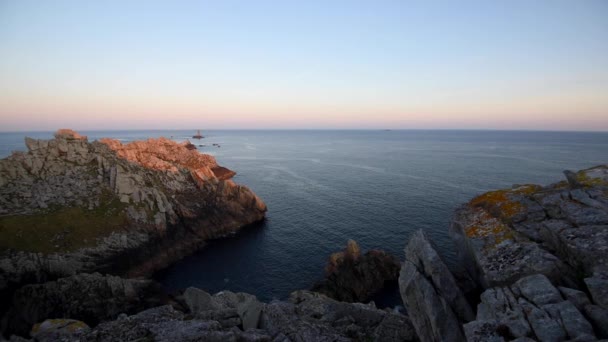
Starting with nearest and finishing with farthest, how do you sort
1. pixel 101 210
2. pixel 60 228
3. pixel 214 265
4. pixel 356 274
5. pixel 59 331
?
pixel 59 331, pixel 356 274, pixel 60 228, pixel 214 265, pixel 101 210

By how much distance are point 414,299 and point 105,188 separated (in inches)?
2517

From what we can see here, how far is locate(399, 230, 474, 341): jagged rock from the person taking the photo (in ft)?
52.2

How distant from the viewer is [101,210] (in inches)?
2168

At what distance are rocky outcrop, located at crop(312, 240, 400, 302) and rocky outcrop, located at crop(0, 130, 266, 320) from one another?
96.2 ft

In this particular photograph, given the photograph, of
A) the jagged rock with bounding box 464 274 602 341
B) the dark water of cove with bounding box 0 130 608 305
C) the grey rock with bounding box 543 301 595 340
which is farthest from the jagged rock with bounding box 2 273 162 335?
the grey rock with bounding box 543 301 595 340

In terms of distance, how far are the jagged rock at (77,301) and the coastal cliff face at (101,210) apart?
6962 mm

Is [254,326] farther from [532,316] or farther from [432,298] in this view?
[532,316]

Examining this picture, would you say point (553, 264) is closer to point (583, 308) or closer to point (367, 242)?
point (583, 308)

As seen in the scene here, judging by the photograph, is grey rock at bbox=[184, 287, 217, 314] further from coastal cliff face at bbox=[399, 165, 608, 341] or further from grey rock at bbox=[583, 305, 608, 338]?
grey rock at bbox=[583, 305, 608, 338]

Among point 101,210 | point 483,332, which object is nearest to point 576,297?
point 483,332

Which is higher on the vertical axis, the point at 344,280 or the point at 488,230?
the point at 488,230

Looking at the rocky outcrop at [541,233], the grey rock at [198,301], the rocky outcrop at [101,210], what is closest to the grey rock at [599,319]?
the rocky outcrop at [541,233]

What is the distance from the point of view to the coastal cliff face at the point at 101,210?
149ft

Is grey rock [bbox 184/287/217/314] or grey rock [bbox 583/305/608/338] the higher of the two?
grey rock [bbox 583/305/608/338]
